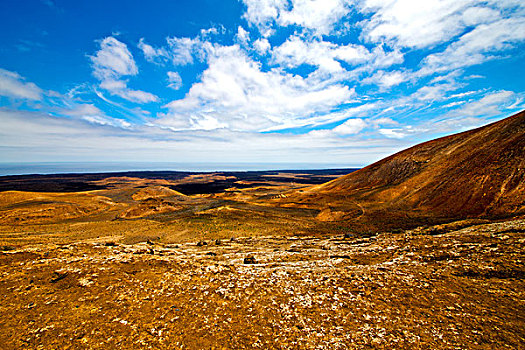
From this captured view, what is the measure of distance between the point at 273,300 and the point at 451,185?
135 feet

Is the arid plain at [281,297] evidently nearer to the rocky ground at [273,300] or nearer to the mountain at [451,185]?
the rocky ground at [273,300]

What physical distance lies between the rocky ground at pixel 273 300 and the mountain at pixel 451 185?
1789 centimetres

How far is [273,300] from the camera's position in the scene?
900 cm

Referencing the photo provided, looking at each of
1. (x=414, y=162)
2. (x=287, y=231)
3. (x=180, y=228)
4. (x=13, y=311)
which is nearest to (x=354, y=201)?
(x=414, y=162)

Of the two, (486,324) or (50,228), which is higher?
(486,324)

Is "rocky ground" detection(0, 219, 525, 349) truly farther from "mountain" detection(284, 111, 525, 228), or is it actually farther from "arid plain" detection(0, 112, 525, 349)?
"mountain" detection(284, 111, 525, 228)

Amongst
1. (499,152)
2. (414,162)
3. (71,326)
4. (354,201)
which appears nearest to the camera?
(71,326)

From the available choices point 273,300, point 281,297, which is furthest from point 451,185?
point 273,300

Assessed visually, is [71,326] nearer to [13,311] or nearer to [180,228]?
[13,311]

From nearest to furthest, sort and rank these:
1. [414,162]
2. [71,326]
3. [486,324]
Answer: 1. [486,324]
2. [71,326]
3. [414,162]

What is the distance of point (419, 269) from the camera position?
10.9 m

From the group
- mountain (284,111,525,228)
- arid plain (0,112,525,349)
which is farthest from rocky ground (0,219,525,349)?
mountain (284,111,525,228)

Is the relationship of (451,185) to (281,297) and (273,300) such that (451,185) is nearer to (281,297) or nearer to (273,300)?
(281,297)

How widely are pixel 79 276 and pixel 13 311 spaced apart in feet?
8.65
